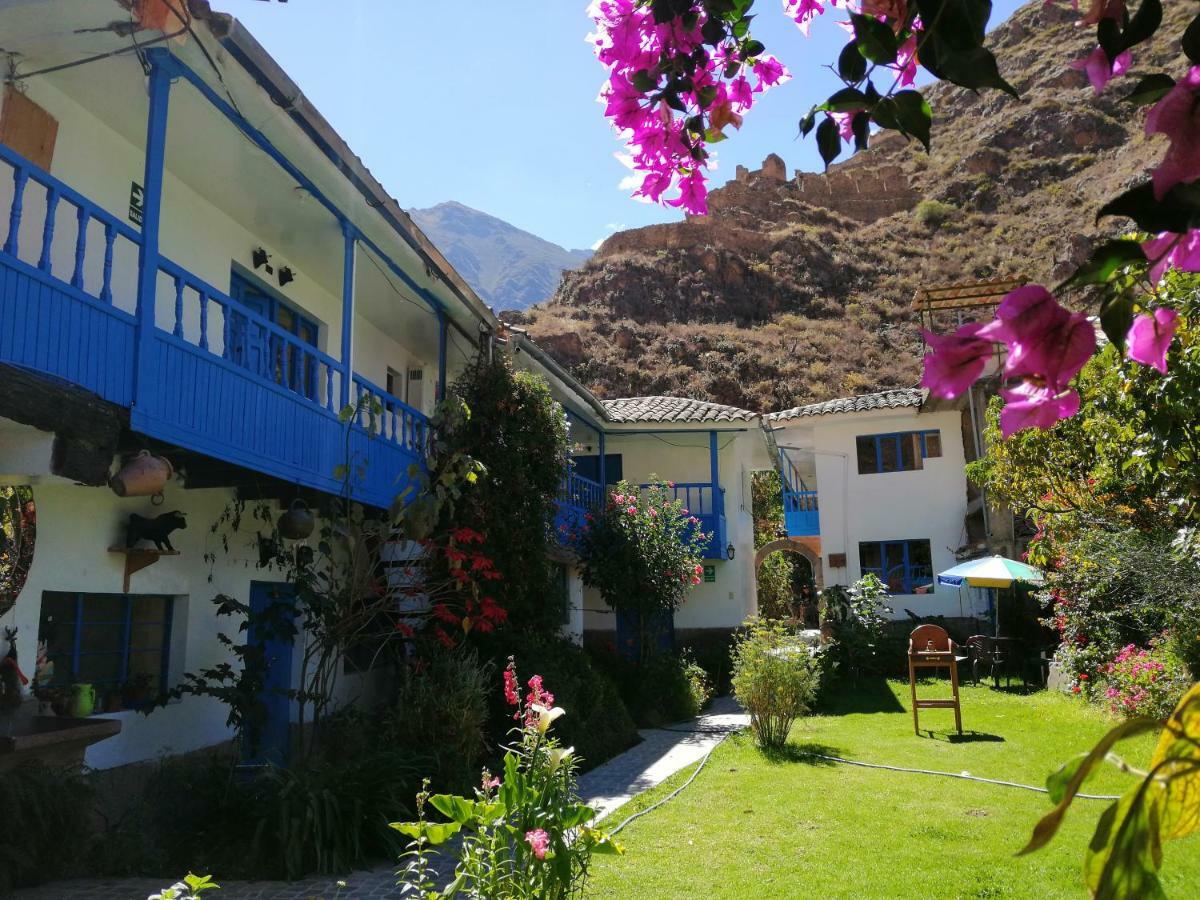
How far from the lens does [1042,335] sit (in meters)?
1.05

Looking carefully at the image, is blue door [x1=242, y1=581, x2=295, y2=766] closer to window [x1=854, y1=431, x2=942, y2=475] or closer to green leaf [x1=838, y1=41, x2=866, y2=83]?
green leaf [x1=838, y1=41, x2=866, y2=83]

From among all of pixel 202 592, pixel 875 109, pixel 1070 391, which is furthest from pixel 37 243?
pixel 1070 391

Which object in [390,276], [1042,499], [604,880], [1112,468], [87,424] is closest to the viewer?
[87,424]

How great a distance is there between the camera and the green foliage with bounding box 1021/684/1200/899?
85cm

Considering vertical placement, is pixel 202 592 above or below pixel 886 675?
above

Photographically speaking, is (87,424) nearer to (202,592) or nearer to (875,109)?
(202,592)

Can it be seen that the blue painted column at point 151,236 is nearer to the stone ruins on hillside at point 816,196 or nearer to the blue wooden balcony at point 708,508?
the blue wooden balcony at point 708,508

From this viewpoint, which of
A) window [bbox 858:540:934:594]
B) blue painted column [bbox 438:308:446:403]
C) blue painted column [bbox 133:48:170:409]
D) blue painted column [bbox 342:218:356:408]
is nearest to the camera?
blue painted column [bbox 133:48:170:409]

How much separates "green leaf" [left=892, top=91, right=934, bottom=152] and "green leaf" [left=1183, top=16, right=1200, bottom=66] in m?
0.36

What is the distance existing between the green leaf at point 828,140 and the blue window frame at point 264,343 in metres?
6.20

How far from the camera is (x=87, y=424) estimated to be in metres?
5.24

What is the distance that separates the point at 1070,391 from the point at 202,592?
27.9 ft

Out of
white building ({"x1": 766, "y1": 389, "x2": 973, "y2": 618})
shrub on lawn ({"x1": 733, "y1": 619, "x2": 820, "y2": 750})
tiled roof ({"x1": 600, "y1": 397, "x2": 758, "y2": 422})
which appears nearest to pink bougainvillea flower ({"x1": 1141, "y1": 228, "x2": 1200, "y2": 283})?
shrub on lawn ({"x1": 733, "y1": 619, "x2": 820, "y2": 750})

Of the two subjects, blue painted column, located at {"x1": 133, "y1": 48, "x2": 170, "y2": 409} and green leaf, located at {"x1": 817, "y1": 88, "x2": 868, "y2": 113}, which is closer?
green leaf, located at {"x1": 817, "y1": 88, "x2": 868, "y2": 113}
